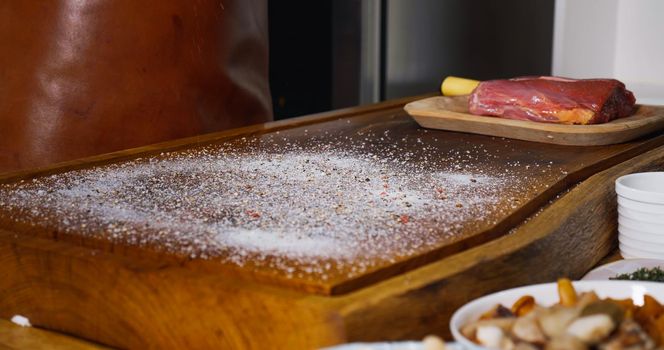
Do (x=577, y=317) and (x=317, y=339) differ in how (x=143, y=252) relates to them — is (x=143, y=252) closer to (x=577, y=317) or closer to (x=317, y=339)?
(x=317, y=339)

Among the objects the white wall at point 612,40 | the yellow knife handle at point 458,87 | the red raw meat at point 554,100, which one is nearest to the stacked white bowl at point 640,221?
the red raw meat at point 554,100

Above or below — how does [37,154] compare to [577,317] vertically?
below

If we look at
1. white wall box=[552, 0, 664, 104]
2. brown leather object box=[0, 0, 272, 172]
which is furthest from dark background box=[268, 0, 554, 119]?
brown leather object box=[0, 0, 272, 172]

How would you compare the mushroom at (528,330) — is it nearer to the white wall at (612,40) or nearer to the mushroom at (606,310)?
the mushroom at (606,310)

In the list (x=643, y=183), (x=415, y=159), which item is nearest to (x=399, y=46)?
(x=415, y=159)

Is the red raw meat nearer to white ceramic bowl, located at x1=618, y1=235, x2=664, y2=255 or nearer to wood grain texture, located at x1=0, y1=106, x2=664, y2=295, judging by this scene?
wood grain texture, located at x1=0, y1=106, x2=664, y2=295

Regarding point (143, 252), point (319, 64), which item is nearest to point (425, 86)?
point (319, 64)
